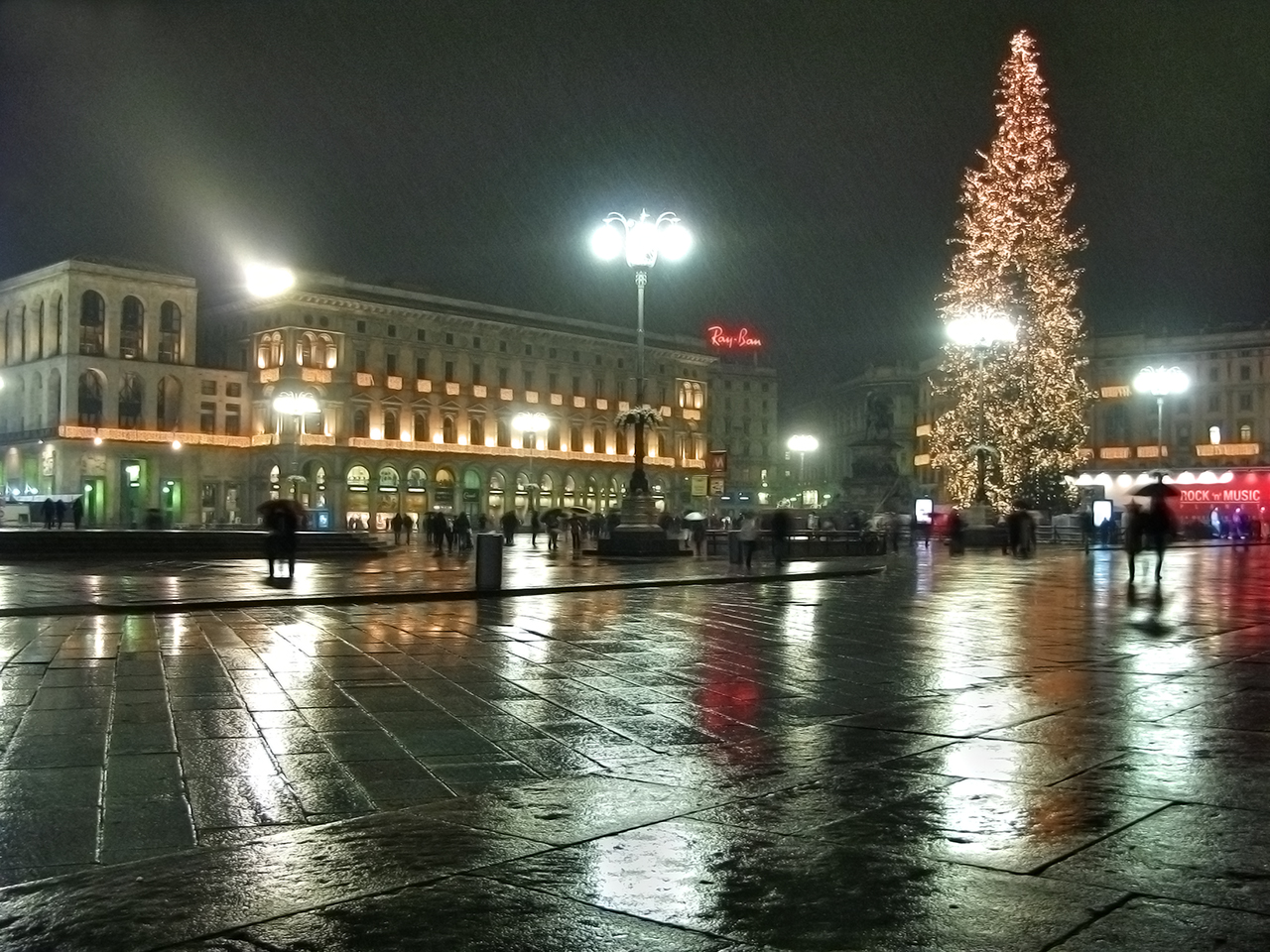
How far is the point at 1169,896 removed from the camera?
3.69 metres

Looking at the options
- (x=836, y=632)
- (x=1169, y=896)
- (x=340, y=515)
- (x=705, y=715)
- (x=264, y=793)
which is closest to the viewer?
(x=1169, y=896)

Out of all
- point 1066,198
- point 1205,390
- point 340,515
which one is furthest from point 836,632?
point 1205,390

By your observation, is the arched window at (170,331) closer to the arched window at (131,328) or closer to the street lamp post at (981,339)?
the arched window at (131,328)

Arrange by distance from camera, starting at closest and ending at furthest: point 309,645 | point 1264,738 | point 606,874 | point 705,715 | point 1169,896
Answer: point 1169,896 → point 606,874 → point 1264,738 → point 705,715 → point 309,645

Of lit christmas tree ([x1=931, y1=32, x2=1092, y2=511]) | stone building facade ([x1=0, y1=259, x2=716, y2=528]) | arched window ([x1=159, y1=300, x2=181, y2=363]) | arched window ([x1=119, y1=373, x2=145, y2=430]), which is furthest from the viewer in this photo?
arched window ([x1=159, y1=300, x2=181, y2=363])

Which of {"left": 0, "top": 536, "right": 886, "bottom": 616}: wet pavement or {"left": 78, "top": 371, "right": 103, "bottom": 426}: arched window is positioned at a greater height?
{"left": 78, "top": 371, "right": 103, "bottom": 426}: arched window

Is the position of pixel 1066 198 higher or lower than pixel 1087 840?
higher

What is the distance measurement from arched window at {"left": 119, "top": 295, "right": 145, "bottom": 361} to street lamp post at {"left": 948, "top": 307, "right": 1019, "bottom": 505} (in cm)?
5035

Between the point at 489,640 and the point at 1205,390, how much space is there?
9263cm

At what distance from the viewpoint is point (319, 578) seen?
2120 cm

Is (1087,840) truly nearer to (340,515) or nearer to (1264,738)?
(1264,738)

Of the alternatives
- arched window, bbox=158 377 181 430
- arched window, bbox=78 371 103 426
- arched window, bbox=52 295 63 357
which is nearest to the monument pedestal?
arched window, bbox=78 371 103 426

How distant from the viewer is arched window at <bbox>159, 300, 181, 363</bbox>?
77.3m

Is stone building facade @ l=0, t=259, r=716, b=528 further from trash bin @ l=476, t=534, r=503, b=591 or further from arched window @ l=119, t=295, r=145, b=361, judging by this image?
trash bin @ l=476, t=534, r=503, b=591
